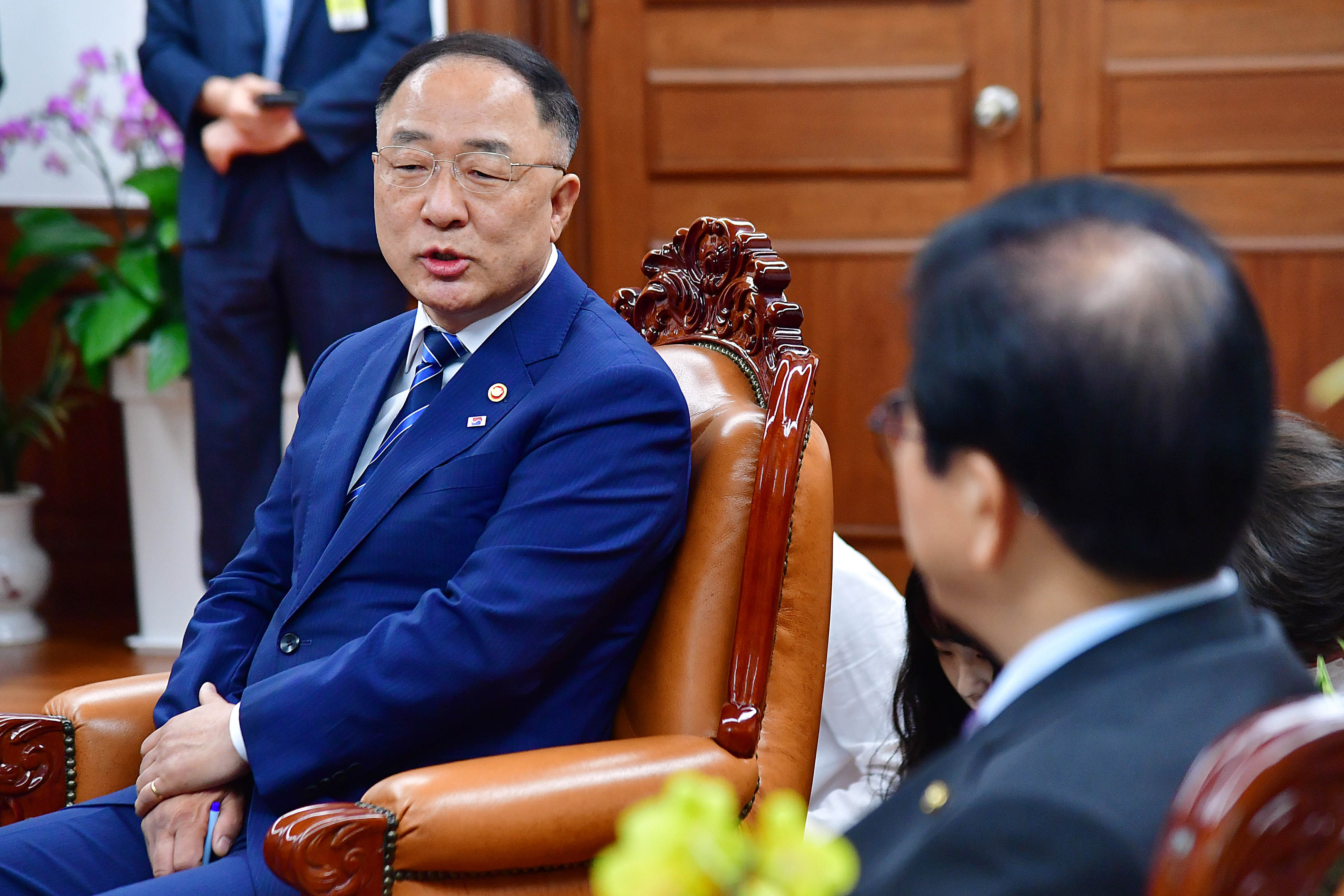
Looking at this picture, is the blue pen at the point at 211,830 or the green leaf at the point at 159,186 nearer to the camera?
the blue pen at the point at 211,830

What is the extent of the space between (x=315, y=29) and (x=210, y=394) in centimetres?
84

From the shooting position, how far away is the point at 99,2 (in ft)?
12.2

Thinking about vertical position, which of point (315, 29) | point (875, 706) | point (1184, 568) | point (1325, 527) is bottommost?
point (875, 706)

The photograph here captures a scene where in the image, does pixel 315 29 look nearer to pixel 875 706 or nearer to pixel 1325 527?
pixel 875 706

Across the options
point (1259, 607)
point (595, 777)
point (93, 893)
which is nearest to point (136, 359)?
point (93, 893)

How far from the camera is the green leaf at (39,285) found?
341cm

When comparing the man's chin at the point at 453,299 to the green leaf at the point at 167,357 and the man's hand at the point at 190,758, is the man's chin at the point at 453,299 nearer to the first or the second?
the man's hand at the point at 190,758

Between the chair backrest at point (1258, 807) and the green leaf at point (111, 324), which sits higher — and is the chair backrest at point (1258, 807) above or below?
above

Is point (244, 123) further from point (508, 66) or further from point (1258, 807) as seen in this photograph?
point (1258, 807)

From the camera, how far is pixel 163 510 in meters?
3.35

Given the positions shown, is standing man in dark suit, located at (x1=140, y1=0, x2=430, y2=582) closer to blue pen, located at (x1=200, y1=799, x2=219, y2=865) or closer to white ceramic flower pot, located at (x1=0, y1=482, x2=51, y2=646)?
white ceramic flower pot, located at (x1=0, y1=482, x2=51, y2=646)

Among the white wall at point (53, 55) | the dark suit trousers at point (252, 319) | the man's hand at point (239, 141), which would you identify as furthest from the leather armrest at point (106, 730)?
the white wall at point (53, 55)

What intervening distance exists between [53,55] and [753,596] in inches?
127

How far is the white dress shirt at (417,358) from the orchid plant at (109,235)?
6.00 feet
